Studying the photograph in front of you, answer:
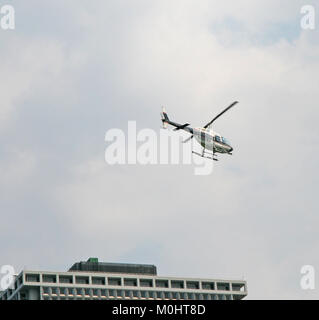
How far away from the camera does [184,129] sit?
151875 mm
